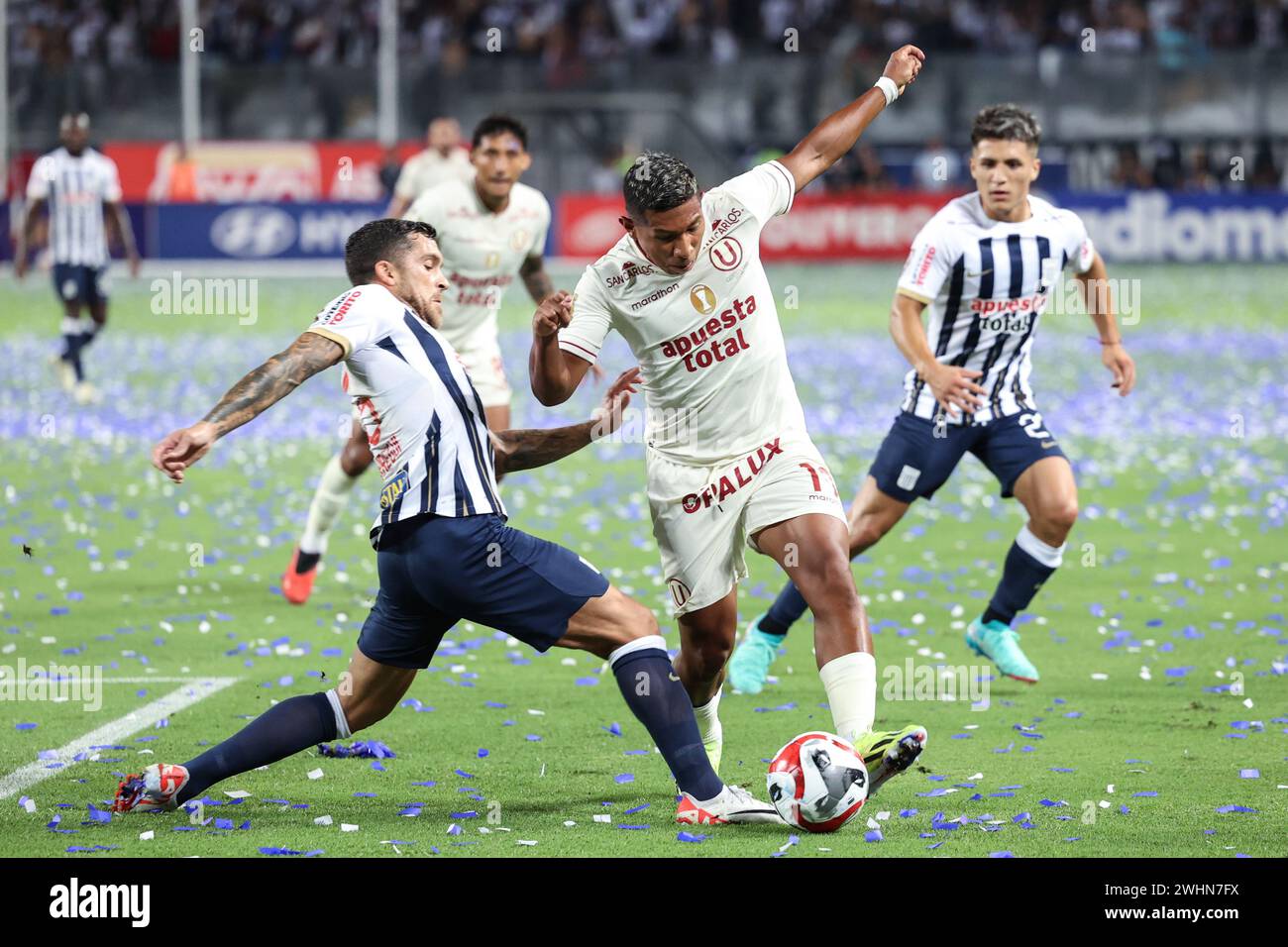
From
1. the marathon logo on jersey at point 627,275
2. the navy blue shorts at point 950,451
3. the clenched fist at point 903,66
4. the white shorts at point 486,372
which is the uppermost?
the clenched fist at point 903,66

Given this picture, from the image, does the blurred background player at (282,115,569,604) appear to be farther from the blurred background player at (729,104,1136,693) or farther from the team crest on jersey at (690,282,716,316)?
Answer: the team crest on jersey at (690,282,716,316)

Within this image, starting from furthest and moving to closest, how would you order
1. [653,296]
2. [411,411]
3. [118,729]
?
1. [118,729]
2. [653,296]
3. [411,411]

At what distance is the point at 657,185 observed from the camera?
5.87 metres

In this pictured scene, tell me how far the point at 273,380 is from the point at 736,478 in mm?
1651

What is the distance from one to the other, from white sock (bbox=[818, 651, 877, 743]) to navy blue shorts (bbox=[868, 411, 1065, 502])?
2217mm

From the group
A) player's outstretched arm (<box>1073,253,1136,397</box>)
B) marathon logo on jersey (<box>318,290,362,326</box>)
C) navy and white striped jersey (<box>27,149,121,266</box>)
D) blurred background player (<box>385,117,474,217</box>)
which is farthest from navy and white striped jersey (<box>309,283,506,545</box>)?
navy and white striped jersey (<box>27,149,121,266</box>)

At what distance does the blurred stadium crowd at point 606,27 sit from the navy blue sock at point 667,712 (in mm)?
32306

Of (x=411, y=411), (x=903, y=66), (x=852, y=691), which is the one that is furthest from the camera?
(x=903, y=66)

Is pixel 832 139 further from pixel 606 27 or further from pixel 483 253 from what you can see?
pixel 606 27

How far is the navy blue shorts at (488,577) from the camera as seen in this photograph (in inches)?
219

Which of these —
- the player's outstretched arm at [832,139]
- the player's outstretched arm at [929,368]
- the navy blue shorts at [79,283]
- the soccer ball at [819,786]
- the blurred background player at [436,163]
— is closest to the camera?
the soccer ball at [819,786]

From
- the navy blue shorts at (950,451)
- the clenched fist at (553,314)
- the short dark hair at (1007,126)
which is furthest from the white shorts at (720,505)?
the short dark hair at (1007,126)

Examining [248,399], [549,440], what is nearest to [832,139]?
[549,440]

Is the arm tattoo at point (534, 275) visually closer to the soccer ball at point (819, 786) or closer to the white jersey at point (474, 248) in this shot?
the white jersey at point (474, 248)
